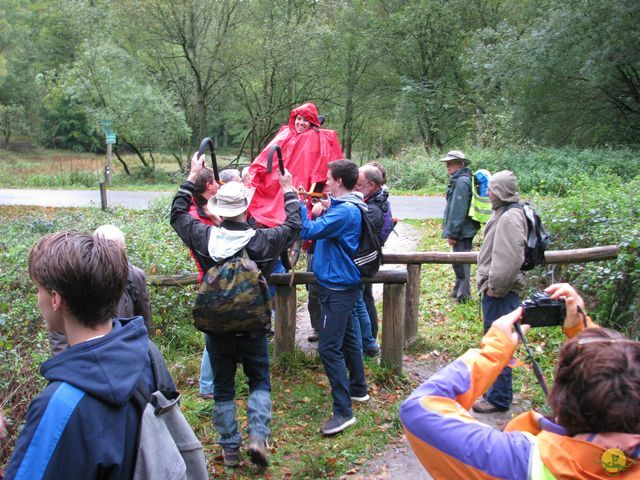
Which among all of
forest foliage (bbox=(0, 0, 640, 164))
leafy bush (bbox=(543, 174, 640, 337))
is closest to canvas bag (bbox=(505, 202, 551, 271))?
leafy bush (bbox=(543, 174, 640, 337))

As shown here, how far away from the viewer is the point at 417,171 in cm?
2267

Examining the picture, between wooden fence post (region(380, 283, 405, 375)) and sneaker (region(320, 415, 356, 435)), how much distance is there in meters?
1.00

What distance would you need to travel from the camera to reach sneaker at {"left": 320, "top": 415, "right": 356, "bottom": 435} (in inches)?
180

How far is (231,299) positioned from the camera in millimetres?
3816

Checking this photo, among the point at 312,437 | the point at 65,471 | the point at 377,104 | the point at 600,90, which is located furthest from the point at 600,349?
the point at 377,104

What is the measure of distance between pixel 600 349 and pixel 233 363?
295 centimetres

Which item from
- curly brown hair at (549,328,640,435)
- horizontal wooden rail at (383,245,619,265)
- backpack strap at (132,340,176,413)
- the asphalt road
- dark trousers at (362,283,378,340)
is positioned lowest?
the asphalt road

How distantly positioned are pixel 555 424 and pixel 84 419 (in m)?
1.32

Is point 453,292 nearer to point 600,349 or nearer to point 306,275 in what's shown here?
point 306,275

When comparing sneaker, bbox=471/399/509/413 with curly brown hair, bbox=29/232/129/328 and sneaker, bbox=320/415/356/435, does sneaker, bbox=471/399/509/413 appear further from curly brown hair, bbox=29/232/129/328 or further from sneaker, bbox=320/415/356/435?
curly brown hair, bbox=29/232/129/328

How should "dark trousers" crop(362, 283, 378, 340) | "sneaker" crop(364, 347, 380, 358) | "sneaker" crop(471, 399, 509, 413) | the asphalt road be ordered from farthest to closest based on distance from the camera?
the asphalt road < "dark trousers" crop(362, 283, 378, 340) < "sneaker" crop(364, 347, 380, 358) < "sneaker" crop(471, 399, 509, 413)

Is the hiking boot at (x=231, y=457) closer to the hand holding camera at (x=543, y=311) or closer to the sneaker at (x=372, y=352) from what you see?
the sneaker at (x=372, y=352)

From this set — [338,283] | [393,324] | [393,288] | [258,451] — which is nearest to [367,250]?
[338,283]

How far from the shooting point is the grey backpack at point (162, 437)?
1.76 metres
